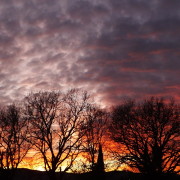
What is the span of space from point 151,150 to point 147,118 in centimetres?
486

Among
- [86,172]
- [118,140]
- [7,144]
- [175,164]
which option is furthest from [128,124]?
[7,144]

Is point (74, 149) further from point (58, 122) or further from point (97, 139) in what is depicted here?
point (97, 139)

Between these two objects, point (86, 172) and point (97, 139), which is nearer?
point (97, 139)

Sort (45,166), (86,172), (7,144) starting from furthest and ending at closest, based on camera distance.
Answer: (86,172), (7,144), (45,166)

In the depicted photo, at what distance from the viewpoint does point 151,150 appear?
→ 142ft

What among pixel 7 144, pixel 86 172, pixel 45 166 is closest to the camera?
pixel 45 166

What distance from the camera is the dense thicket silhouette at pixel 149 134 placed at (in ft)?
139

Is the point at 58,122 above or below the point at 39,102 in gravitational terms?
below

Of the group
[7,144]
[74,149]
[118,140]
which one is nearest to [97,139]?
[118,140]

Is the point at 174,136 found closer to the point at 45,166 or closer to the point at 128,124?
the point at 128,124

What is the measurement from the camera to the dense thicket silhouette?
42469mm

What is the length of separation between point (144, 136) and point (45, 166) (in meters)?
15.5

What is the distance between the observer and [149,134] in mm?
44219

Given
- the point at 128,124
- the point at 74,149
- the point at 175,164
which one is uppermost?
the point at 128,124
